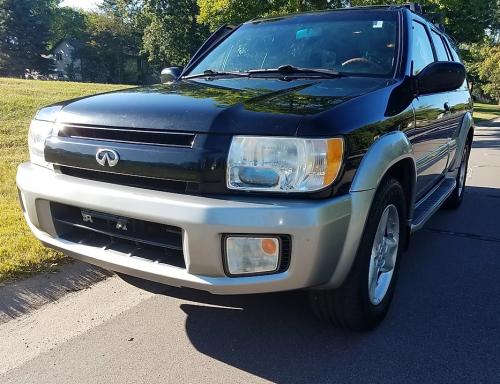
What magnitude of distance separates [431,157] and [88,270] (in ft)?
8.95

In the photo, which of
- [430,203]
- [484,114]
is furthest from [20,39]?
[430,203]

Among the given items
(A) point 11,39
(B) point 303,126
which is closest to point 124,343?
(B) point 303,126

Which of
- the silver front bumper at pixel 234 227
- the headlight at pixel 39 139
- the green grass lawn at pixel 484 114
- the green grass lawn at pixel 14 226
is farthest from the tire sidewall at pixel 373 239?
the green grass lawn at pixel 484 114

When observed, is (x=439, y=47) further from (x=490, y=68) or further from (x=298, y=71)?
(x=490, y=68)

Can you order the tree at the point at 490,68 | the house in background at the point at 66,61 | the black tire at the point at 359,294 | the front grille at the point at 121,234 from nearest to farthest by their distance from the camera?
the front grille at the point at 121,234, the black tire at the point at 359,294, the tree at the point at 490,68, the house in background at the point at 66,61

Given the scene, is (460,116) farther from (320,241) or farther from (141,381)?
(141,381)

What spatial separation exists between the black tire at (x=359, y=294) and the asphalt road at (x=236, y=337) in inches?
5.3

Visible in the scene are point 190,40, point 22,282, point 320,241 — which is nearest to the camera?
point 320,241

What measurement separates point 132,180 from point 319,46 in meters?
1.85

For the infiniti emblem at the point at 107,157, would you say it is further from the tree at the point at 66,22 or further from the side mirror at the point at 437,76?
the tree at the point at 66,22

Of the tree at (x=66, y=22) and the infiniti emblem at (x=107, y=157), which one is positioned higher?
the tree at (x=66, y=22)

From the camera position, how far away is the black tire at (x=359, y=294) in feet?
8.32

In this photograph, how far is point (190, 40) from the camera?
4366cm

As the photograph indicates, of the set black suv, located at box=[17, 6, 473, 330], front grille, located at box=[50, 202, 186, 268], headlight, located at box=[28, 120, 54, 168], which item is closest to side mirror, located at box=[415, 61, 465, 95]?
black suv, located at box=[17, 6, 473, 330]
